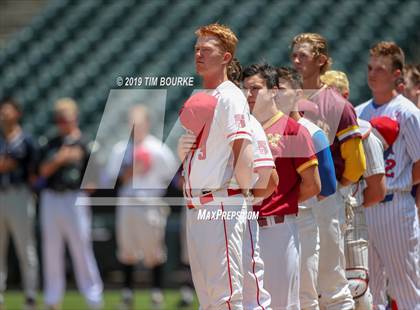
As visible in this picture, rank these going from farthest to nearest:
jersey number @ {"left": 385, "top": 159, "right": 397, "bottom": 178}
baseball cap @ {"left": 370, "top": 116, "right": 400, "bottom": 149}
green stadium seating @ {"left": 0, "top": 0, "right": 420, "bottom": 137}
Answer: green stadium seating @ {"left": 0, "top": 0, "right": 420, "bottom": 137} < jersey number @ {"left": 385, "top": 159, "right": 397, "bottom": 178} < baseball cap @ {"left": 370, "top": 116, "right": 400, "bottom": 149}

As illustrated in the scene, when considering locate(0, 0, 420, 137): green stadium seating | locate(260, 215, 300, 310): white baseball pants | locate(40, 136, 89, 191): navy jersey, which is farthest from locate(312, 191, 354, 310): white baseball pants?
locate(0, 0, 420, 137): green stadium seating

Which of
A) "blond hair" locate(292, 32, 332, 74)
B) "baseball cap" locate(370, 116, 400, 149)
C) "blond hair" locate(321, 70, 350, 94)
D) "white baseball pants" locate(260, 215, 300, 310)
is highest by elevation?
"blond hair" locate(292, 32, 332, 74)

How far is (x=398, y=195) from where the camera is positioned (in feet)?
21.5

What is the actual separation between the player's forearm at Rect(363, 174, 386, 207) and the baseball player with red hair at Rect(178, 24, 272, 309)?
1379 millimetres

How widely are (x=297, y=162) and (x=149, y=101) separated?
675 cm

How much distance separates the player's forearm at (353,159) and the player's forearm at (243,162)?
1092 mm

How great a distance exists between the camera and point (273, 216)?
5336 millimetres

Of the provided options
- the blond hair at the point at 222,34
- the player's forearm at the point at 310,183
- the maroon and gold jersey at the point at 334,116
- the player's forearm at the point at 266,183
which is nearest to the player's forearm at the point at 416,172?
the maroon and gold jersey at the point at 334,116

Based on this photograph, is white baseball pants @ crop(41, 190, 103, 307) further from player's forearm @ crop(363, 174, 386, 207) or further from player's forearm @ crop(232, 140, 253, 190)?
player's forearm @ crop(232, 140, 253, 190)

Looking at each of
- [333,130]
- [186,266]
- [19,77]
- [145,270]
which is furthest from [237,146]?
[19,77]

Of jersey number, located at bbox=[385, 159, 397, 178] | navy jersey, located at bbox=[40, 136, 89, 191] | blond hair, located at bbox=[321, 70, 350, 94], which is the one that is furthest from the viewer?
navy jersey, located at bbox=[40, 136, 89, 191]

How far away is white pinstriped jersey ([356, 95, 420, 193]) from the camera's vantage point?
6.50 m

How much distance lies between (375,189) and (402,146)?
2.00ft

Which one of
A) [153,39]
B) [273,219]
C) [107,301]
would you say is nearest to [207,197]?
[273,219]
